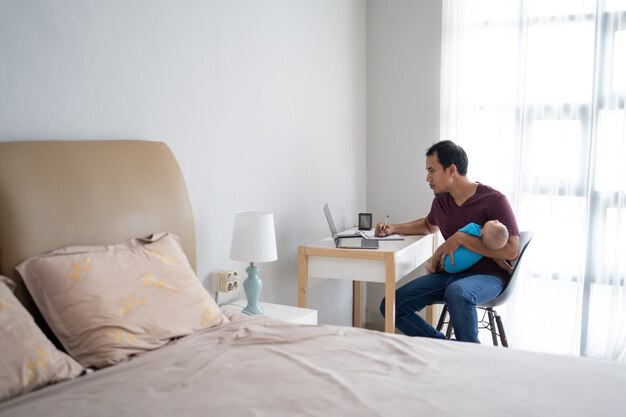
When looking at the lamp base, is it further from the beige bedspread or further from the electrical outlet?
the beige bedspread

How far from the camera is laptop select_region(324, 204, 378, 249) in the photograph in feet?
10.2

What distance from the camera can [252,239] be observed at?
249 cm

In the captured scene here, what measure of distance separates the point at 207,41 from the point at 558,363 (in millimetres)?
1815

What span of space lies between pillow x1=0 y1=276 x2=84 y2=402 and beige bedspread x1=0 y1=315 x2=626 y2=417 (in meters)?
0.03

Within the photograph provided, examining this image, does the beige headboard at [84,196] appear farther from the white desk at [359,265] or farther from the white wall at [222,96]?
the white desk at [359,265]

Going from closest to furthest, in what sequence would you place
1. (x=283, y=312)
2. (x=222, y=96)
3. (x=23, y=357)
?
(x=23, y=357) → (x=283, y=312) → (x=222, y=96)

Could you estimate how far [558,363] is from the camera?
1.68 metres

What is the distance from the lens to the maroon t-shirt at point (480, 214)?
10.2 ft

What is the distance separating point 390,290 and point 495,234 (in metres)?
0.56

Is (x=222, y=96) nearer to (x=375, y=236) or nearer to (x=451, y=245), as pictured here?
(x=375, y=236)

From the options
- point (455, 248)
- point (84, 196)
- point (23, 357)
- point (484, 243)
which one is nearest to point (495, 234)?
point (484, 243)

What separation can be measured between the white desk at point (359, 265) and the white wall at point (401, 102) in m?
0.96

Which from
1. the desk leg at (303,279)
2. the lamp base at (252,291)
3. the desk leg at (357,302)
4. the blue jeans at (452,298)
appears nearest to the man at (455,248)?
the blue jeans at (452,298)

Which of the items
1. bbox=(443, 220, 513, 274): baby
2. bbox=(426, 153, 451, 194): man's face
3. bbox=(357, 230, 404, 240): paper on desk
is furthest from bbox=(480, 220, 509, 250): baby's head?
bbox=(357, 230, 404, 240): paper on desk
